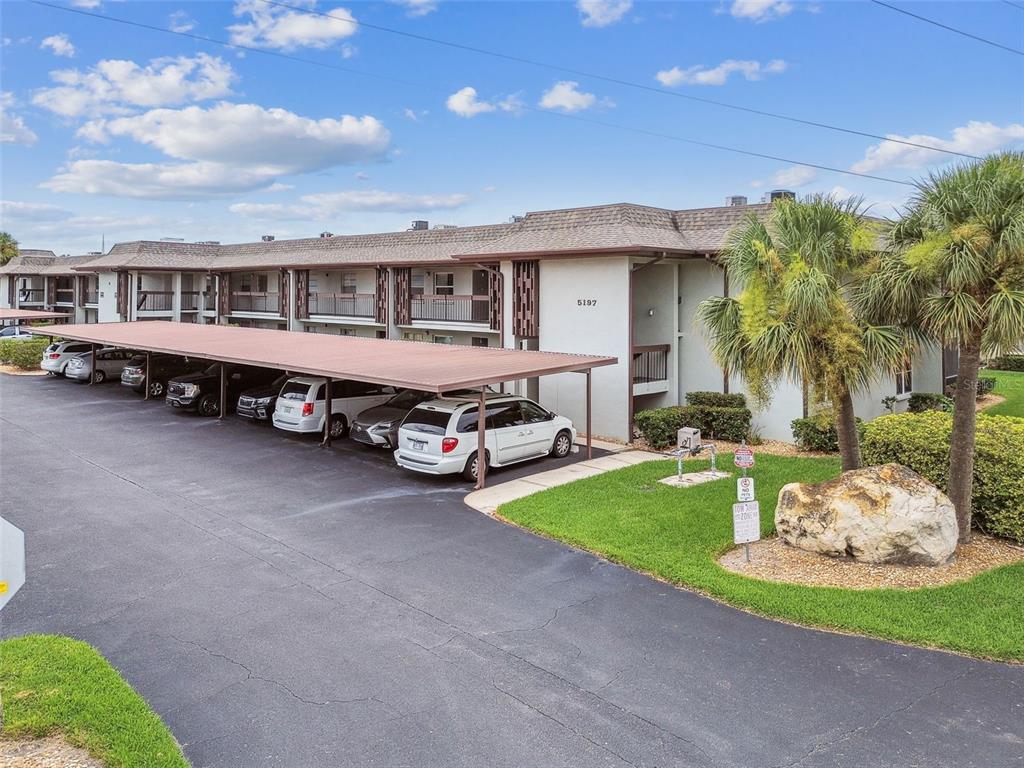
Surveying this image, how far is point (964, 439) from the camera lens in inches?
394

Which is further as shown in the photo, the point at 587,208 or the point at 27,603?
the point at 587,208

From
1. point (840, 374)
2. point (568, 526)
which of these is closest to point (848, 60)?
point (840, 374)

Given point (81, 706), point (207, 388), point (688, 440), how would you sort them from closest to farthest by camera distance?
point (81, 706)
point (688, 440)
point (207, 388)

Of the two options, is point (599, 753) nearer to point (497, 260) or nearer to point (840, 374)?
point (840, 374)

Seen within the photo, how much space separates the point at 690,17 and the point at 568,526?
1309 cm

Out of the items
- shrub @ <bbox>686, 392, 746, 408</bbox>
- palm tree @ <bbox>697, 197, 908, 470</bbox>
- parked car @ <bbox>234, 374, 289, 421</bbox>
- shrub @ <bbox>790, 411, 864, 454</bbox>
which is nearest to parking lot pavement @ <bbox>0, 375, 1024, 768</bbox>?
palm tree @ <bbox>697, 197, 908, 470</bbox>

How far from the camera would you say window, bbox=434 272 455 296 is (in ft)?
93.4

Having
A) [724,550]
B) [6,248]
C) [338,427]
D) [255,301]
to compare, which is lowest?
[724,550]

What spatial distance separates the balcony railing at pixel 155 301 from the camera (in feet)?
133

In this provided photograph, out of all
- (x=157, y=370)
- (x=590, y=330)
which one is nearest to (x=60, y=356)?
(x=157, y=370)

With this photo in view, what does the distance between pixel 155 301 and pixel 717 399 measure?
3476cm

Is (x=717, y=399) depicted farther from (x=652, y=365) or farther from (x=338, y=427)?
(x=338, y=427)

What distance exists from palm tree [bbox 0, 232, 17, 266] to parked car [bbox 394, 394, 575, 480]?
67212 millimetres

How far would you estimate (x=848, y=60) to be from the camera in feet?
63.4
